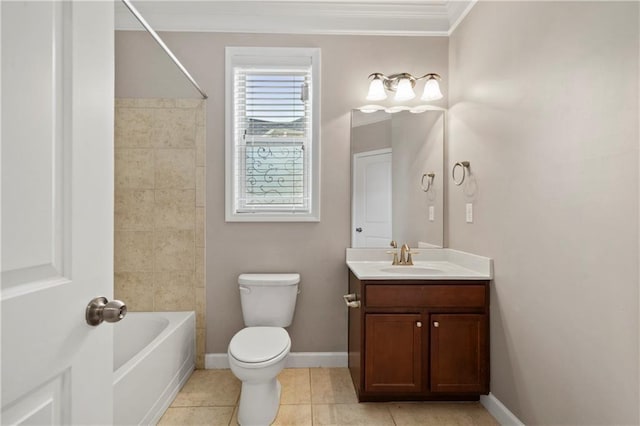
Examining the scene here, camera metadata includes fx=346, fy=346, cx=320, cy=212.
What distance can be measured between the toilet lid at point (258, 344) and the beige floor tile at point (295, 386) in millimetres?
407

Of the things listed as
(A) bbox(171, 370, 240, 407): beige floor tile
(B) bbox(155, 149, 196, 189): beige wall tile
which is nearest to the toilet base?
(A) bbox(171, 370, 240, 407): beige floor tile

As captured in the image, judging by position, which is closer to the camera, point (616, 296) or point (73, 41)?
point (73, 41)

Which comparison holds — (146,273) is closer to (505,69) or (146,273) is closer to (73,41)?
(73,41)

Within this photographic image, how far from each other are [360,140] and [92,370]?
84.0 inches

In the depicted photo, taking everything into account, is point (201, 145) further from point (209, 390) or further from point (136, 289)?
point (209, 390)

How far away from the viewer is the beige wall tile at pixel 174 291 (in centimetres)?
246

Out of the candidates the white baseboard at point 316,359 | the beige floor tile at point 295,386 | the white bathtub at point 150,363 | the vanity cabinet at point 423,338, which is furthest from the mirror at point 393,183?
the white bathtub at point 150,363

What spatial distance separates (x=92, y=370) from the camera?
0.73 meters

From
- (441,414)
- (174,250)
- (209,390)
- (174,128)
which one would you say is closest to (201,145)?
(174,128)

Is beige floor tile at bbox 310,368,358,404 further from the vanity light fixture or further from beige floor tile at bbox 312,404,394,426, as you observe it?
the vanity light fixture

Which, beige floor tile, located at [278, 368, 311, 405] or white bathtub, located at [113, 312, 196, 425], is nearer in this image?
white bathtub, located at [113, 312, 196, 425]

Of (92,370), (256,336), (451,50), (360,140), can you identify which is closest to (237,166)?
(360,140)

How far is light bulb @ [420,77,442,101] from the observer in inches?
95.3

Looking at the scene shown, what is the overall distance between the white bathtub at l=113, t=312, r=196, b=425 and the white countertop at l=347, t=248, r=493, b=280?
1191 millimetres
